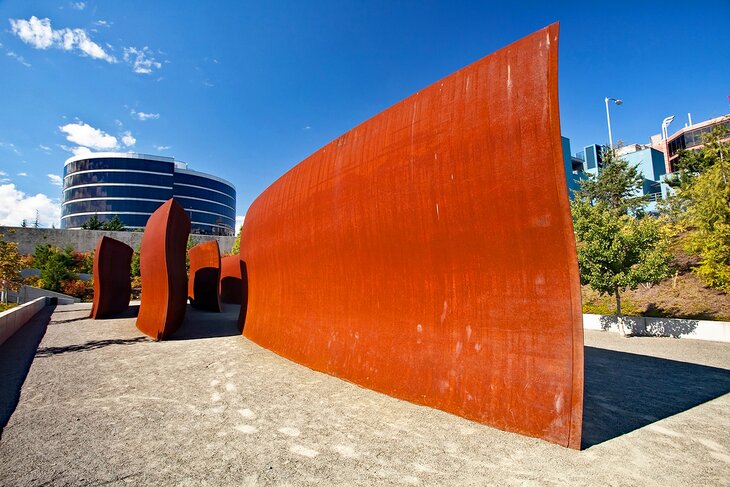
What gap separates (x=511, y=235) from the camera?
424 centimetres

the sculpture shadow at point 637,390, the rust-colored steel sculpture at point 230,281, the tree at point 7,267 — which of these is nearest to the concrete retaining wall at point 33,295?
the tree at point 7,267

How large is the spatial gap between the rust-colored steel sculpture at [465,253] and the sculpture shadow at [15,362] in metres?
4.63

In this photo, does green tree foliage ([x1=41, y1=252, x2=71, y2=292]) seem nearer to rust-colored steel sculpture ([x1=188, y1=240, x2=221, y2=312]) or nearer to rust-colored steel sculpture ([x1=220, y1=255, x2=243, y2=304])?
rust-colored steel sculpture ([x1=220, y1=255, x2=243, y2=304])

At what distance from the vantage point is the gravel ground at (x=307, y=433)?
326 cm

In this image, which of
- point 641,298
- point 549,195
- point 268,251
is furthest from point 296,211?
point 641,298

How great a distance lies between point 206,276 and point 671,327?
20.5 metres

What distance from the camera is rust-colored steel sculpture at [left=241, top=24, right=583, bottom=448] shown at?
394 centimetres

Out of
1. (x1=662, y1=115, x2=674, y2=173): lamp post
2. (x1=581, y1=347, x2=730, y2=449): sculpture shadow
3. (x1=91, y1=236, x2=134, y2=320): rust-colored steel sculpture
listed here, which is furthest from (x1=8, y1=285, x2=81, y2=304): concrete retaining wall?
(x1=662, y1=115, x2=674, y2=173): lamp post

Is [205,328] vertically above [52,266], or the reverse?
[52,266]

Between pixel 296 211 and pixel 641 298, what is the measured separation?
16.4 meters

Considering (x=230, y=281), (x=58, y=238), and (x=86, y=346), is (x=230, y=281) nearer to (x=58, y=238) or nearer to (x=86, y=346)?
(x=86, y=346)

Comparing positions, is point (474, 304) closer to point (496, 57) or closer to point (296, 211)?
point (496, 57)

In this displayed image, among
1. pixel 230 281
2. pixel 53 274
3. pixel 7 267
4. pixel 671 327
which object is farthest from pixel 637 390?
pixel 53 274

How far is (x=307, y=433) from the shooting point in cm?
420
